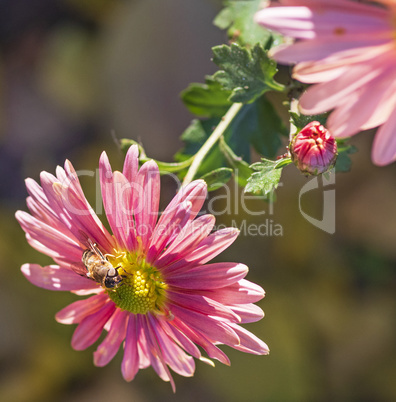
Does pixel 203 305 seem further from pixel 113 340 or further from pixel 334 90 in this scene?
pixel 334 90

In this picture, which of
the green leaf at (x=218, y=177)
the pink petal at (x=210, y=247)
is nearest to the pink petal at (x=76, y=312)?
the pink petal at (x=210, y=247)

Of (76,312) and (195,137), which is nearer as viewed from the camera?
(76,312)

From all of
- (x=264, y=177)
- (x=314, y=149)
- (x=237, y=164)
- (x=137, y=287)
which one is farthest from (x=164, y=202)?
(x=314, y=149)

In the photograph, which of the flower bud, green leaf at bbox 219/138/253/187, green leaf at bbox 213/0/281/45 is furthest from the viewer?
green leaf at bbox 213/0/281/45

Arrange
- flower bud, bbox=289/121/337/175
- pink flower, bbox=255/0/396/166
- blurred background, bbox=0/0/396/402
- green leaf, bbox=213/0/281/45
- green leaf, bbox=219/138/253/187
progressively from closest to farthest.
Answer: pink flower, bbox=255/0/396/166 → flower bud, bbox=289/121/337/175 → green leaf, bbox=219/138/253/187 → green leaf, bbox=213/0/281/45 → blurred background, bbox=0/0/396/402

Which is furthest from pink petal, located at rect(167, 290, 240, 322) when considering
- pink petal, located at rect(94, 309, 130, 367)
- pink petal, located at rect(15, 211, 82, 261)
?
pink petal, located at rect(15, 211, 82, 261)

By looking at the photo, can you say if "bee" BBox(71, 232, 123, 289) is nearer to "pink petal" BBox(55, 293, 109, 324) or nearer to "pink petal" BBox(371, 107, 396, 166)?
"pink petal" BBox(55, 293, 109, 324)

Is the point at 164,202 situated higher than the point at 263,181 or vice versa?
the point at 263,181

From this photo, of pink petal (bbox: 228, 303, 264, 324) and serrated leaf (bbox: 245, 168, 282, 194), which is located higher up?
serrated leaf (bbox: 245, 168, 282, 194)
